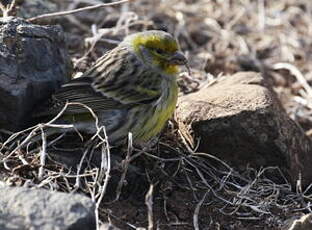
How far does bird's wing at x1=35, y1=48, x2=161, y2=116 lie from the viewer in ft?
14.1

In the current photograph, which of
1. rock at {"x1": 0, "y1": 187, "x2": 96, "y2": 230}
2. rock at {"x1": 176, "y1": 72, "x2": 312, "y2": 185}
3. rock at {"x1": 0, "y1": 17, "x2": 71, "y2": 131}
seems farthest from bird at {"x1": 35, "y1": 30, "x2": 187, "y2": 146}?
rock at {"x1": 0, "y1": 187, "x2": 96, "y2": 230}

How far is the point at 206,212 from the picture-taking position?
418cm

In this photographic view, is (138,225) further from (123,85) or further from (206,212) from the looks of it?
(123,85)

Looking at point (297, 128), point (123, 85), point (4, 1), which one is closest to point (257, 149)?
point (297, 128)

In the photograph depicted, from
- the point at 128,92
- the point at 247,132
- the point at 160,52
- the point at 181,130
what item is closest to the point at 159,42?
the point at 160,52

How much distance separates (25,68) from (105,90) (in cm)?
51

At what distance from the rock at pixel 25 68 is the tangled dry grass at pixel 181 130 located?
0.17 meters

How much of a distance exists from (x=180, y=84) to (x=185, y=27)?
1.77 metres

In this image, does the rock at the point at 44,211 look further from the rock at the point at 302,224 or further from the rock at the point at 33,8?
the rock at the point at 33,8

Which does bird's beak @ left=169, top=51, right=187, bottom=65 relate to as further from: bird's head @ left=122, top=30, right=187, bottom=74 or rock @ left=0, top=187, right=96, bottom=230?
rock @ left=0, top=187, right=96, bottom=230

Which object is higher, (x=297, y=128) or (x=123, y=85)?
(x=123, y=85)

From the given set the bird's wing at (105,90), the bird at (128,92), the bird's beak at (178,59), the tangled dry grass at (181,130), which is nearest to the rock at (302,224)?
the tangled dry grass at (181,130)

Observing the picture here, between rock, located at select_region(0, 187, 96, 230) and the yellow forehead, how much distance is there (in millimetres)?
1663

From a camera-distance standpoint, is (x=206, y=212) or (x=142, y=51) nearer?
(x=206, y=212)
